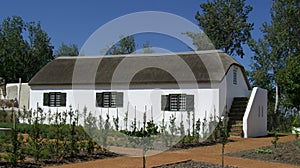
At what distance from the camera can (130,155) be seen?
1255cm

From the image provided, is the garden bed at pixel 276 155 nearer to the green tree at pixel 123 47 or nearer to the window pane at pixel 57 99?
the window pane at pixel 57 99

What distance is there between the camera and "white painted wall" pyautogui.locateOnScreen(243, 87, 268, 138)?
21.2m

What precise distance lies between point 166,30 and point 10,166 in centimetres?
777

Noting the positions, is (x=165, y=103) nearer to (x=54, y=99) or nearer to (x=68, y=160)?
(x=54, y=99)

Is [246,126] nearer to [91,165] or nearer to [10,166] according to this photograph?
[91,165]

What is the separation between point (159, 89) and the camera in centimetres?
2206

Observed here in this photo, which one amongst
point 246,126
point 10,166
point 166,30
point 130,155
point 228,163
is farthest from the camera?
point 246,126

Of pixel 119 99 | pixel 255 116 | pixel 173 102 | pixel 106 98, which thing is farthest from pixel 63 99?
pixel 255 116

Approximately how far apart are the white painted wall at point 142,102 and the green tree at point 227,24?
1780cm

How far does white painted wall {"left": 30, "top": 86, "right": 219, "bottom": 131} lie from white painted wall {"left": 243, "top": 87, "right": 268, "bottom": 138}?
1792 mm

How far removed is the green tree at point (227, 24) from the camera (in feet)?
125

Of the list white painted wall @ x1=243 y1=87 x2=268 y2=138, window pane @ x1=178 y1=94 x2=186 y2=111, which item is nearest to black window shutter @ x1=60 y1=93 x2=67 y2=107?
window pane @ x1=178 y1=94 x2=186 y2=111

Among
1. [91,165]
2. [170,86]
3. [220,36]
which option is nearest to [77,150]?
[91,165]

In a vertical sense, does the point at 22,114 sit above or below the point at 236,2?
below
